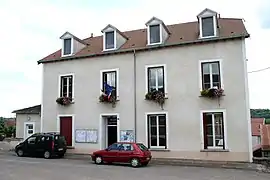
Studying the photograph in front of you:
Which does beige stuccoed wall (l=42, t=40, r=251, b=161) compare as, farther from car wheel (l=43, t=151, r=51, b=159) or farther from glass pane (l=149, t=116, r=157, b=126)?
car wheel (l=43, t=151, r=51, b=159)

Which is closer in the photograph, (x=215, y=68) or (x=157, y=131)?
(x=215, y=68)

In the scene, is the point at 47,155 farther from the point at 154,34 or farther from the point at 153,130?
the point at 154,34

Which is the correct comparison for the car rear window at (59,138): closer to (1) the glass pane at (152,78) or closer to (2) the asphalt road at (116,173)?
(2) the asphalt road at (116,173)

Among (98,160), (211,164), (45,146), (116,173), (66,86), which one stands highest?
(66,86)

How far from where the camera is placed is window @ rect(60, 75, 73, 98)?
23.0m

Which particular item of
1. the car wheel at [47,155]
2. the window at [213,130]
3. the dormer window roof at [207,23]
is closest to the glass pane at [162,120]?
the window at [213,130]

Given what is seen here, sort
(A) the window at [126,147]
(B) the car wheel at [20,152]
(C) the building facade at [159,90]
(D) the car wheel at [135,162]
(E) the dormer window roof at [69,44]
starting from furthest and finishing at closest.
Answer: (E) the dormer window roof at [69,44], (B) the car wheel at [20,152], (C) the building facade at [159,90], (A) the window at [126,147], (D) the car wheel at [135,162]

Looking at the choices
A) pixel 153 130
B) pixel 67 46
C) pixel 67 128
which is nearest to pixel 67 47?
pixel 67 46

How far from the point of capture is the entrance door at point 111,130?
2159 centimetres

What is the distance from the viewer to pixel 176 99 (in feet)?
64.2

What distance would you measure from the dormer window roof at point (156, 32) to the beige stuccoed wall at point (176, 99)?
794 mm

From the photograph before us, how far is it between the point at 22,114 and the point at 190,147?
1435 cm

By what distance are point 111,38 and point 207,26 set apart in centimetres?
681

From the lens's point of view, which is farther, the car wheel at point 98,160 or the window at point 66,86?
the window at point 66,86
